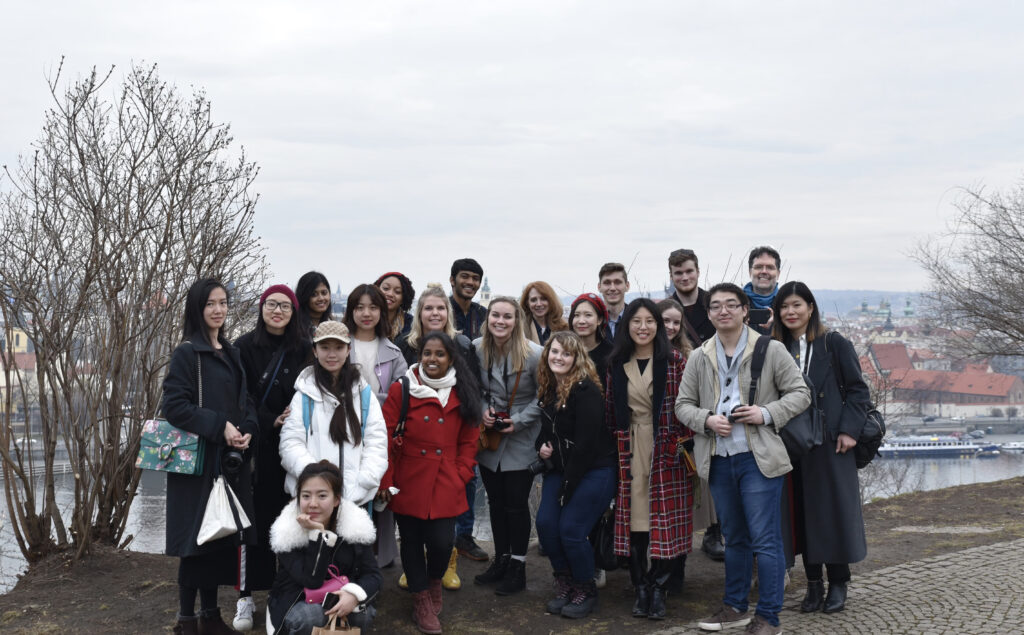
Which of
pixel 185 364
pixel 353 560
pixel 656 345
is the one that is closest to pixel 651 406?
pixel 656 345

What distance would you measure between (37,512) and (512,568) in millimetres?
3711

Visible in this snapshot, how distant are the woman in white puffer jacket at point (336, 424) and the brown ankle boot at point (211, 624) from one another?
2.73 ft

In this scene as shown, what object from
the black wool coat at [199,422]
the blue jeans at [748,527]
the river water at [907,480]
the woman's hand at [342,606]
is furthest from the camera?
the river water at [907,480]

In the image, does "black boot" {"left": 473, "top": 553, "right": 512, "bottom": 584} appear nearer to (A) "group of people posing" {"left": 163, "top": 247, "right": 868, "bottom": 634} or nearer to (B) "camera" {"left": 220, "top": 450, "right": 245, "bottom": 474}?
(A) "group of people posing" {"left": 163, "top": 247, "right": 868, "bottom": 634}

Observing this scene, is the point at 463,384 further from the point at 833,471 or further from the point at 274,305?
the point at 833,471

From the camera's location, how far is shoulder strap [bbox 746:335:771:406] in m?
4.61

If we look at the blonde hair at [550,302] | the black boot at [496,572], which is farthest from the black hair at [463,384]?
the blonde hair at [550,302]

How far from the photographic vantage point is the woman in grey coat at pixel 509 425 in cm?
522

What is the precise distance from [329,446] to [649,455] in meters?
1.91

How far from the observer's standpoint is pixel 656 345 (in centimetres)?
506

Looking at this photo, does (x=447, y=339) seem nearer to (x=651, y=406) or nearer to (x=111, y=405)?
(x=651, y=406)

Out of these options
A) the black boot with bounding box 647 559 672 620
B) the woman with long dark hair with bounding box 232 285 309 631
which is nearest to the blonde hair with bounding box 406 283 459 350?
the woman with long dark hair with bounding box 232 285 309 631

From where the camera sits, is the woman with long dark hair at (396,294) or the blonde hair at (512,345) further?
the woman with long dark hair at (396,294)

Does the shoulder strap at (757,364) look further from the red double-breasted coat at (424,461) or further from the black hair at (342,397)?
the black hair at (342,397)
